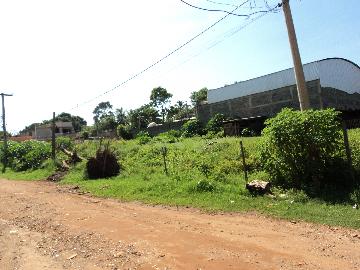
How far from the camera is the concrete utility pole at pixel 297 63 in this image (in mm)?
12703

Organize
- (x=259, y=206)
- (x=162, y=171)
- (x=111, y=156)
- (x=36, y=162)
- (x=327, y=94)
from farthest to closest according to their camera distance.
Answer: (x=327, y=94), (x=36, y=162), (x=111, y=156), (x=162, y=171), (x=259, y=206)

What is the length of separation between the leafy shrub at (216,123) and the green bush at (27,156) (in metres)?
13.1

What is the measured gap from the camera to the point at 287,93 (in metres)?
31.2

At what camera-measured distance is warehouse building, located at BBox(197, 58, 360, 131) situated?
2944cm

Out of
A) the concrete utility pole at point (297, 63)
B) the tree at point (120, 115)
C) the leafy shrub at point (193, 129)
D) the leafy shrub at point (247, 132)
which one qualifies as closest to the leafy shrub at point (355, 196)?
the concrete utility pole at point (297, 63)

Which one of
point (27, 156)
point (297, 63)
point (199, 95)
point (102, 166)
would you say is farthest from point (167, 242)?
point (199, 95)

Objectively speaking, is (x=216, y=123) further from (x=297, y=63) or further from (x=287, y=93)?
(x=297, y=63)

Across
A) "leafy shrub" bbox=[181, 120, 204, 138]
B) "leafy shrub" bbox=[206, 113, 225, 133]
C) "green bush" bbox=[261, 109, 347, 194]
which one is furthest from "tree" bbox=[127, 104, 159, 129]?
"green bush" bbox=[261, 109, 347, 194]

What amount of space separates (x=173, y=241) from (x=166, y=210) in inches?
125

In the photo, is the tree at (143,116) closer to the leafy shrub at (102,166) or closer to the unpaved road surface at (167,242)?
the leafy shrub at (102,166)

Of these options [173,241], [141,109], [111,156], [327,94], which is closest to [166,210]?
[173,241]

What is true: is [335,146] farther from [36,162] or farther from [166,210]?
[36,162]

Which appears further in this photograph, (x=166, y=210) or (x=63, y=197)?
(x=63, y=197)

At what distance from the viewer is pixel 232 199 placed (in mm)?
10750
